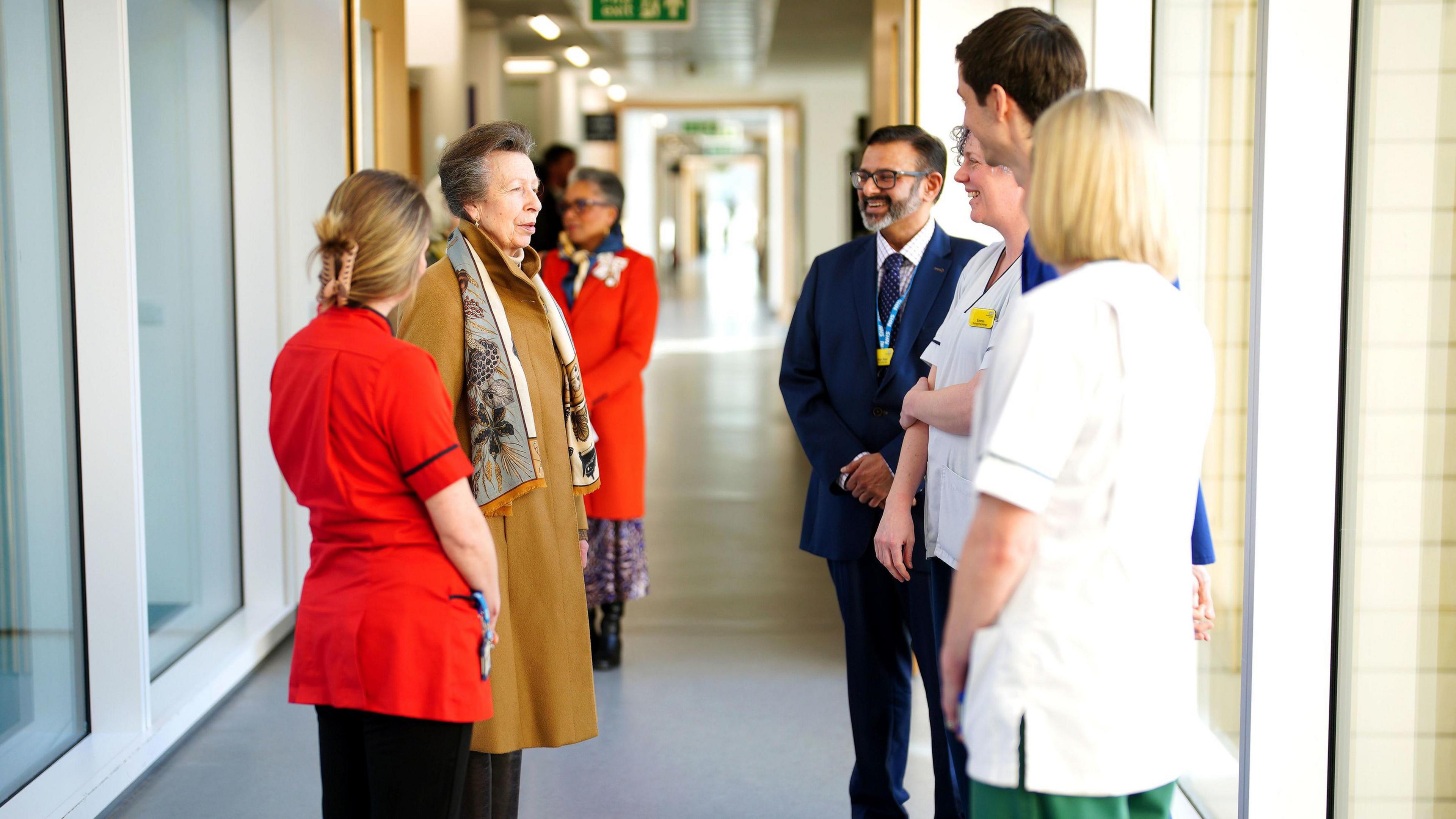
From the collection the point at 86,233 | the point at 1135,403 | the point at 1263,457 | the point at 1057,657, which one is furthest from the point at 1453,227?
the point at 86,233

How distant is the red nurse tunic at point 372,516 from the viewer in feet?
5.61

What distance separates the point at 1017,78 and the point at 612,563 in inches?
110

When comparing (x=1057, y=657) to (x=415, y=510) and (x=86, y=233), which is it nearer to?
(x=415, y=510)

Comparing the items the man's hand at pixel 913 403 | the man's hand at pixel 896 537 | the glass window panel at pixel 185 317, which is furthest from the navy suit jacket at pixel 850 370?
the glass window panel at pixel 185 317

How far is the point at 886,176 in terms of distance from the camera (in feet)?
8.95

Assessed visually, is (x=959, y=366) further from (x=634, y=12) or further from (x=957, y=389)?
(x=634, y=12)

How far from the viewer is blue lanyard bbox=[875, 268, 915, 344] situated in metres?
2.77

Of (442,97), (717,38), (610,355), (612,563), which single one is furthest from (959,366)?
(717,38)

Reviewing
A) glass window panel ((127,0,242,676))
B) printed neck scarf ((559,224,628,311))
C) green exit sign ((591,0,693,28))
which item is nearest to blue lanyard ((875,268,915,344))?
printed neck scarf ((559,224,628,311))

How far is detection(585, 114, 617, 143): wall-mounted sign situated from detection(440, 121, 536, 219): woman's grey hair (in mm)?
14629

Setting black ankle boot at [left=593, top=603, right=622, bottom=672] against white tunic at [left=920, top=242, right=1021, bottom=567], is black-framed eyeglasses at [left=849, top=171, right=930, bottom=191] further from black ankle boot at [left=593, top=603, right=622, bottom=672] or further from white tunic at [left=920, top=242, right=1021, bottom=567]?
black ankle boot at [left=593, top=603, right=622, bottom=672]

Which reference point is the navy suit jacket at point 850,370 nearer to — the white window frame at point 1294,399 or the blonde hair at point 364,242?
the white window frame at point 1294,399

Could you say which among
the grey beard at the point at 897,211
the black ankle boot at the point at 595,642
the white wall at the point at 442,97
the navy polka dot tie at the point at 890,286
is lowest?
the black ankle boot at the point at 595,642

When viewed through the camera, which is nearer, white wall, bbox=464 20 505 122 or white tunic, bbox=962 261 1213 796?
white tunic, bbox=962 261 1213 796
